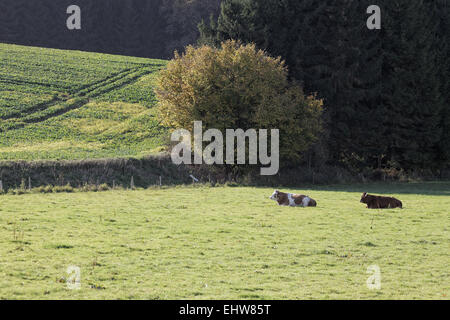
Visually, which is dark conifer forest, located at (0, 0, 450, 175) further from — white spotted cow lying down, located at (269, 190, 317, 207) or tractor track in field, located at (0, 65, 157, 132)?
tractor track in field, located at (0, 65, 157, 132)

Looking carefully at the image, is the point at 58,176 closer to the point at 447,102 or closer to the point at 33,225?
the point at 33,225

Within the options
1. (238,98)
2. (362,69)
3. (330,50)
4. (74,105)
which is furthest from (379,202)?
(74,105)

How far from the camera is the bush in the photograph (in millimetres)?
42781

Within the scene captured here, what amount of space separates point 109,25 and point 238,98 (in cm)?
7956

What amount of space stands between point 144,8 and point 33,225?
103249 mm

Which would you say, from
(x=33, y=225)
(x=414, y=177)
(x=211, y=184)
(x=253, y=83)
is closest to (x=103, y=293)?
(x=33, y=225)

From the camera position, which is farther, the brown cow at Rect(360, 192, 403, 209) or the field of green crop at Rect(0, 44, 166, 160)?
the field of green crop at Rect(0, 44, 166, 160)

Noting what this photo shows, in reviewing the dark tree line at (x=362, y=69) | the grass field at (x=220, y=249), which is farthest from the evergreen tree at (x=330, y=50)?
the grass field at (x=220, y=249)

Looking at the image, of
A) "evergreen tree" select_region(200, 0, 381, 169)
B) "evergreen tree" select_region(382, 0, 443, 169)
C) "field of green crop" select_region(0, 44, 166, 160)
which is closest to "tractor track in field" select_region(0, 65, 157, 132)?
"field of green crop" select_region(0, 44, 166, 160)

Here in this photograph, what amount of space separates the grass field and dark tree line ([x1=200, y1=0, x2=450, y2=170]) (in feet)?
68.8

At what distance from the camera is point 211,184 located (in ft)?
136

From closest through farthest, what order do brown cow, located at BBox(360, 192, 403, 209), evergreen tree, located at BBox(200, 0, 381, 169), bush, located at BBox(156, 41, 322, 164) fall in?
brown cow, located at BBox(360, 192, 403, 209) < bush, located at BBox(156, 41, 322, 164) < evergreen tree, located at BBox(200, 0, 381, 169)

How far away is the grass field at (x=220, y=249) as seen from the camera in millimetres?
13219

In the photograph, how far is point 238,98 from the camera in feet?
144
